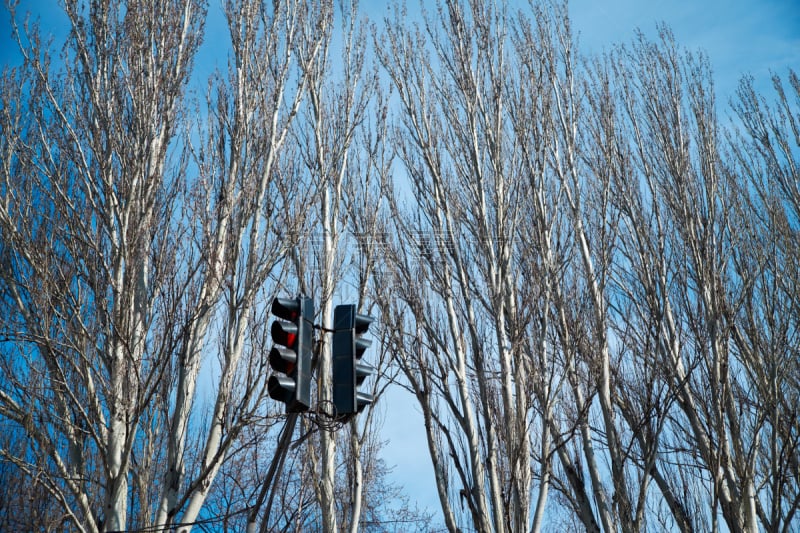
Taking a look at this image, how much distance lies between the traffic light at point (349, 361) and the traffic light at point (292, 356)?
0.21 metres

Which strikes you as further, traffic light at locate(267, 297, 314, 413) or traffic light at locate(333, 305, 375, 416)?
traffic light at locate(333, 305, 375, 416)

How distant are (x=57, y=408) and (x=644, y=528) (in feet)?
19.6

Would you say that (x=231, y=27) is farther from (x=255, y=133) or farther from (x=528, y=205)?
(x=528, y=205)

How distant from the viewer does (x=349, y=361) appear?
4305 mm

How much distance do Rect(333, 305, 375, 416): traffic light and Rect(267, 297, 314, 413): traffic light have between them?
0.21 metres

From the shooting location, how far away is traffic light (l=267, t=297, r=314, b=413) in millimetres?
3975

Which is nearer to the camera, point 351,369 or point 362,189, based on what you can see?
point 351,369

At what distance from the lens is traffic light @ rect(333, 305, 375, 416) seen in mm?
4145

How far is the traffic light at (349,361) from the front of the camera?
414 centimetres

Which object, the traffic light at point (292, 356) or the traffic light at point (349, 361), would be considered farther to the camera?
the traffic light at point (349, 361)

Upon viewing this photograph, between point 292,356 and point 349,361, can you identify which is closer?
point 292,356

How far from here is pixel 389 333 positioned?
29.7 feet

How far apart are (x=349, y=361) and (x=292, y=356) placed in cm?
40

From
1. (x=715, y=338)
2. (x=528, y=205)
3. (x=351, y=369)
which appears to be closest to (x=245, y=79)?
(x=528, y=205)
